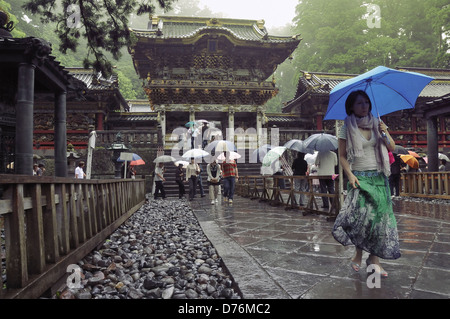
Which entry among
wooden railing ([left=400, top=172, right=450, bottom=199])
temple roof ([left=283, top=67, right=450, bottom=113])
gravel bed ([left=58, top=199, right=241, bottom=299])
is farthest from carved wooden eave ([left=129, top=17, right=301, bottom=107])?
gravel bed ([left=58, top=199, right=241, bottom=299])

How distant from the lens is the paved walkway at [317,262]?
2.16 meters

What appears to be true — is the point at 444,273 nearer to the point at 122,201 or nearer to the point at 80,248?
the point at 80,248

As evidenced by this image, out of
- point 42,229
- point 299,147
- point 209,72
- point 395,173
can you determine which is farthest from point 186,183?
point 42,229

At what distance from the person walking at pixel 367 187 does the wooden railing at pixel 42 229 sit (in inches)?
96.6

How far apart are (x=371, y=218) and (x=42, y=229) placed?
8.67 ft

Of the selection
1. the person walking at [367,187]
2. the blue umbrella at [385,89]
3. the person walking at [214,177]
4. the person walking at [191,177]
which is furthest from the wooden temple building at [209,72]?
the person walking at [367,187]

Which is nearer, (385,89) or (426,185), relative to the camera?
(385,89)

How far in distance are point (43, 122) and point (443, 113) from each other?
2085 cm

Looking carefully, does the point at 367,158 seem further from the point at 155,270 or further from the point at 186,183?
the point at 186,183

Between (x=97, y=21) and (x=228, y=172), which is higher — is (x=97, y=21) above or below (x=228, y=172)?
above

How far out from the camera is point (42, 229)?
7.25ft

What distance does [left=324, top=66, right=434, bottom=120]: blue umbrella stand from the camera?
113 inches

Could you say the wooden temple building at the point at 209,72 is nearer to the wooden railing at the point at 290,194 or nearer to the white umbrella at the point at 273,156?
the wooden railing at the point at 290,194
